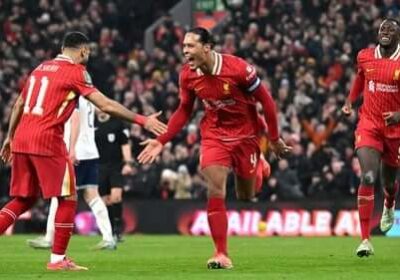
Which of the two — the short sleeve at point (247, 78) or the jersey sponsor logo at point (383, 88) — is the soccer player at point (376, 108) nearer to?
the jersey sponsor logo at point (383, 88)

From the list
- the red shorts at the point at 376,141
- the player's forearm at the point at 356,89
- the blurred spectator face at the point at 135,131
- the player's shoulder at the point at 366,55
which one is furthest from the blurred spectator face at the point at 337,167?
the player's shoulder at the point at 366,55

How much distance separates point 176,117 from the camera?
46.4 ft

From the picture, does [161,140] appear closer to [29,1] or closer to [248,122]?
[248,122]

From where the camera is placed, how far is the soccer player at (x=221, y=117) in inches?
540

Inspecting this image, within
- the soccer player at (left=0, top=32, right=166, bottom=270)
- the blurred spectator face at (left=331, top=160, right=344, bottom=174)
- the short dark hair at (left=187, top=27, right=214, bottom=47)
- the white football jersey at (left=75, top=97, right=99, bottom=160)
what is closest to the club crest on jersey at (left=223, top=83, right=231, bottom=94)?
the short dark hair at (left=187, top=27, right=214, bottom=47)

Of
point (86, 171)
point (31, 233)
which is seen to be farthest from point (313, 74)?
point (86, 171)

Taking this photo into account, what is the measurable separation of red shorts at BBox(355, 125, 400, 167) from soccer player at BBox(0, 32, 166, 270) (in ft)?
12.8

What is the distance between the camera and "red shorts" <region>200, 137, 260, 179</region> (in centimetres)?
1399

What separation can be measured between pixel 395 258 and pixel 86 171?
5.27 m

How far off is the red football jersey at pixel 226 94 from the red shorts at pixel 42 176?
1686 millimetres

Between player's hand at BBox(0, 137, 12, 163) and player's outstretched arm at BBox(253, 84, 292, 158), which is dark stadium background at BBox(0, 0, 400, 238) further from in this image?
player's hand at BBox(0, 137, 12, 163)

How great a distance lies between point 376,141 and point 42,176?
447 centimetres

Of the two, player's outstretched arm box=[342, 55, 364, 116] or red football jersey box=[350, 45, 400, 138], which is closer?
red football jersey box=[350, 45, 400, 138]

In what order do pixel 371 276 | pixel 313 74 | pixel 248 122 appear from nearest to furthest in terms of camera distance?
pixel 371 276
pixel 248 122
pixel 313 74
